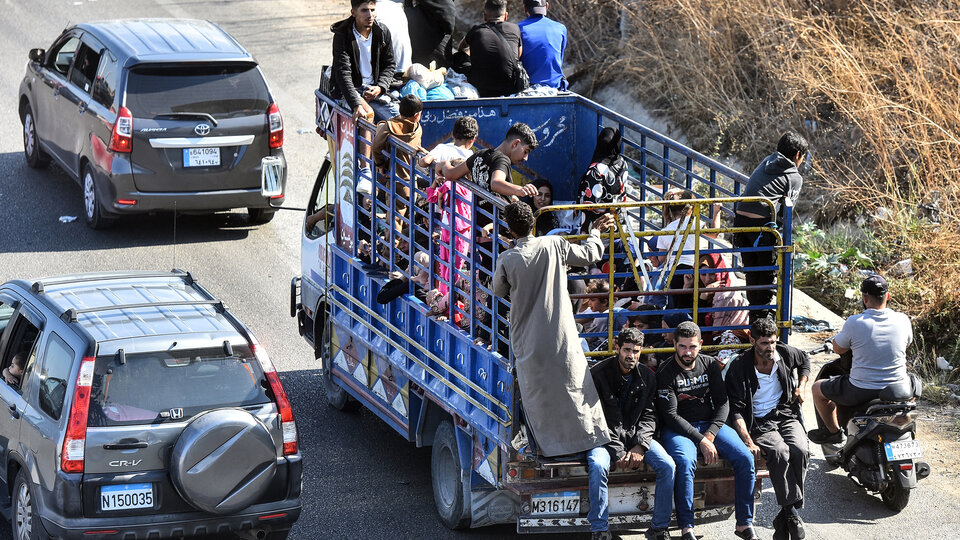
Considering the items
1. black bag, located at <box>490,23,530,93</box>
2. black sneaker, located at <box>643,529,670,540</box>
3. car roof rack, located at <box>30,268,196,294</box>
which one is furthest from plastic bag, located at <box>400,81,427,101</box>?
black sneaker, located at <box>643,529,670,540</box>

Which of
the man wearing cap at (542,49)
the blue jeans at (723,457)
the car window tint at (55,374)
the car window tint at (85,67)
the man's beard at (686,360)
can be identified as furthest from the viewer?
the car window tint at (85,67)

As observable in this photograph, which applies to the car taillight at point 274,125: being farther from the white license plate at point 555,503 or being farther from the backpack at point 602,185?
the white license plate at point 555,503

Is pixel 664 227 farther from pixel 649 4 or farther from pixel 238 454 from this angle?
pixel 649 4

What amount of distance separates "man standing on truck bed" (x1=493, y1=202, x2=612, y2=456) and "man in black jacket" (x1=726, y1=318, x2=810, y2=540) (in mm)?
1073

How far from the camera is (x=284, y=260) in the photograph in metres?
13.1

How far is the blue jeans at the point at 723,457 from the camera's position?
7.40m

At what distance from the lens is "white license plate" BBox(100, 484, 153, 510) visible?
690 cm

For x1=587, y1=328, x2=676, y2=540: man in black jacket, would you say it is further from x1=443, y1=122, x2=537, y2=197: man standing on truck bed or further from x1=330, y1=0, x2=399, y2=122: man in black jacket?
x1=330, y1=0, x2=399, y2=122: man in black jacket

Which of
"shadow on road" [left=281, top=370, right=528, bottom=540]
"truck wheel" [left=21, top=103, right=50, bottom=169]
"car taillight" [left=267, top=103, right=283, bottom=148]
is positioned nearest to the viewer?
"shadow on road" [left=281, top=370, right=528, bottom=540]

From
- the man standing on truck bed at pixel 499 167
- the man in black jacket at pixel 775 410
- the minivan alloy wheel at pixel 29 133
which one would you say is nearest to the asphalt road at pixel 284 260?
the minivan alloy wheel at pixel 29 133

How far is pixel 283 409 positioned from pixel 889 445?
407 centimetres

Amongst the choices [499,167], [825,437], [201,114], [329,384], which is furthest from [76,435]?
[201,114]

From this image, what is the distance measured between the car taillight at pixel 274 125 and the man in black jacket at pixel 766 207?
6.08 meters

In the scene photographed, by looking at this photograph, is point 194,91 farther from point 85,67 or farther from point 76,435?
point 76,435
